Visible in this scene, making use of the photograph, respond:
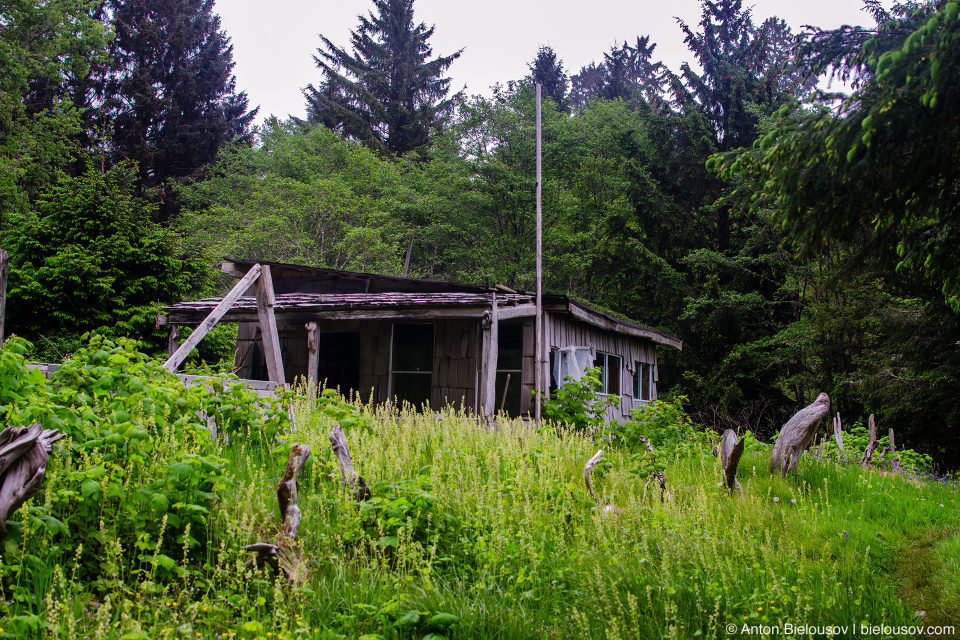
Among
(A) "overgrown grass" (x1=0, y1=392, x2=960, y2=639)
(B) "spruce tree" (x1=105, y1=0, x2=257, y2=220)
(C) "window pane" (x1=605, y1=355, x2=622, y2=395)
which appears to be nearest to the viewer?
(A) "overgrown grass" (x1=0, y1=392, x2=960, y2=639)

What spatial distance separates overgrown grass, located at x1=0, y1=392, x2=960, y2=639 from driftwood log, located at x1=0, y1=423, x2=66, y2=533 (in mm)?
114

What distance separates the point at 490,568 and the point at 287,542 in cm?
118

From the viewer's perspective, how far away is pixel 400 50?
33406 mm

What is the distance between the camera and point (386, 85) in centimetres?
3250

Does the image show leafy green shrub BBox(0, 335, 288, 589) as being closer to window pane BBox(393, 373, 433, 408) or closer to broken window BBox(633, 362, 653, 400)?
window pane BBox(393, 373, 433, 408)

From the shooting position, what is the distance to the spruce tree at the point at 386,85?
1257 inches

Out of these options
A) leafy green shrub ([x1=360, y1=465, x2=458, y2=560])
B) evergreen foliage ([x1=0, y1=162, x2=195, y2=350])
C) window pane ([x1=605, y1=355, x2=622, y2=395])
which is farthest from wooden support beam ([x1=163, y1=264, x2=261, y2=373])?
window pane ([x1=605, y1=355, x2=622, y2=395])

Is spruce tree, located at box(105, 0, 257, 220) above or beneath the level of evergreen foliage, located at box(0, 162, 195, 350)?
above

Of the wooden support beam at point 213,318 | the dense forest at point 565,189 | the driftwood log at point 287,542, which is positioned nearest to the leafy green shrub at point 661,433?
the dense forest at point 565,189

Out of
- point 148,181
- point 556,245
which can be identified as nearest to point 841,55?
point 556,245

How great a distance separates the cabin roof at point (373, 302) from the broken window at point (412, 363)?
875 mm

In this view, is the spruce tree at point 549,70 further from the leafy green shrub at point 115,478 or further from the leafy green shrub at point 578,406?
the leafy green shrub at point 115,478

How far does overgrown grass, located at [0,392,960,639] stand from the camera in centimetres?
291

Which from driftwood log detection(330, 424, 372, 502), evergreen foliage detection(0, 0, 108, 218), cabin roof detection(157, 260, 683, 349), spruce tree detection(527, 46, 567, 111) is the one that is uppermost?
spruce tree detection(527, 46, 567, 111)
